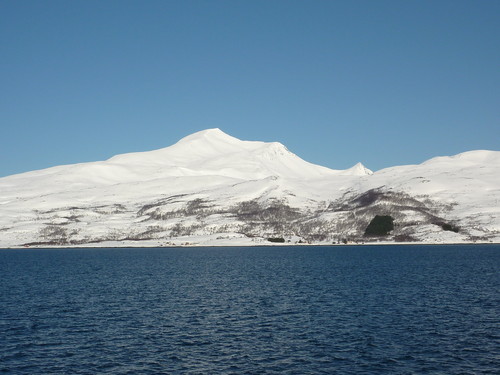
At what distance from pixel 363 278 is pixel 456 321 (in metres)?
54.0

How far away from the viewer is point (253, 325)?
71.2 meters

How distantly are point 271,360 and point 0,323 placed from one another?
38.4 metres

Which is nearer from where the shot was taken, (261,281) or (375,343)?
→ (375,343)

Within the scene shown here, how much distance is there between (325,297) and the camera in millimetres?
→ 95312

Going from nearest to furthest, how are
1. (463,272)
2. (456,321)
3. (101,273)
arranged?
(456,321) → (463,272) → (101,273)

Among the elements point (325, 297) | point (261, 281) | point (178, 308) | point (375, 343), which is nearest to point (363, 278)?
point (261, 281)

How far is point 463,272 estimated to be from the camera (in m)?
133

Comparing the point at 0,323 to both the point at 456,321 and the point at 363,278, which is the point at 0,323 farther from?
the point at 363,278

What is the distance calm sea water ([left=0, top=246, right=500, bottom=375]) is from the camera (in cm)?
5334

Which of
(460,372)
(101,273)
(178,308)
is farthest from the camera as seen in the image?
(101,273)

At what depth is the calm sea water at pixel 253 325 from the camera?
→ 53344 mm

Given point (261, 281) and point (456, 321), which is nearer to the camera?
point (456, 321)

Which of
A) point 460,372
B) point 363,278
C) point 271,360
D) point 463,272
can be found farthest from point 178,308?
point 463,272

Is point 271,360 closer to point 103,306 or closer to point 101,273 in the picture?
point 103,306
